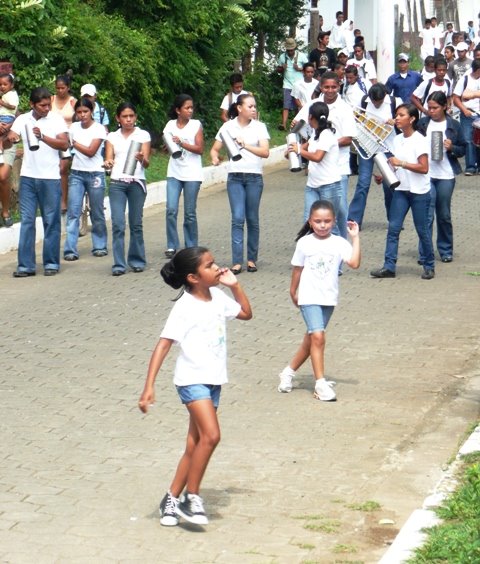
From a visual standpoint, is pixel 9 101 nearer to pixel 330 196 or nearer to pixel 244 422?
pixel 330 196

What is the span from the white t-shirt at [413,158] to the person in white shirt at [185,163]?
209cm

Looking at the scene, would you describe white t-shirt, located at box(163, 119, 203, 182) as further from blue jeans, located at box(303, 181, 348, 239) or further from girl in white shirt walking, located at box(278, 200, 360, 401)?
girl in white shirt walking, located at box(278, 200, 360, 401)

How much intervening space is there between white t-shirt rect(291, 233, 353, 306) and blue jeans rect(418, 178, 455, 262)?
4400mm

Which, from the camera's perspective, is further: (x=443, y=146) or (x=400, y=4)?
(x=400, y=4)

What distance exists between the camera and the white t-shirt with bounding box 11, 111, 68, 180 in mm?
13188

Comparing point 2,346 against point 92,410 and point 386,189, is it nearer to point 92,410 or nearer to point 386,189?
point 92,410

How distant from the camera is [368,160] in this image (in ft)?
50.4

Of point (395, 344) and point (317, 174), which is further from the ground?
point (317, 174)

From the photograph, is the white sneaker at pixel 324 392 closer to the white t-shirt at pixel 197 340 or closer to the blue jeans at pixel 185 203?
the white t-shirt at pixel 197 340

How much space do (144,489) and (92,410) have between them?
1.63 metres

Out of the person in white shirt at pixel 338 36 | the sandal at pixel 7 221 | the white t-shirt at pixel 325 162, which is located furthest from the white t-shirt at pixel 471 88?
the person in white shirt at pixel 338 36

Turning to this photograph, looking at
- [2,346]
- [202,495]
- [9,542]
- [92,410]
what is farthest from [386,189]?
[9,542]

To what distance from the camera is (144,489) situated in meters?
7.03

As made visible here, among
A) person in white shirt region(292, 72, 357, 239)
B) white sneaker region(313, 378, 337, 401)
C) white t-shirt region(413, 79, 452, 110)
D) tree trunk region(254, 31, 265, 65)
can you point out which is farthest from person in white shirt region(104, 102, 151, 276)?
tree trunk region(254, 31, 265, 65)
